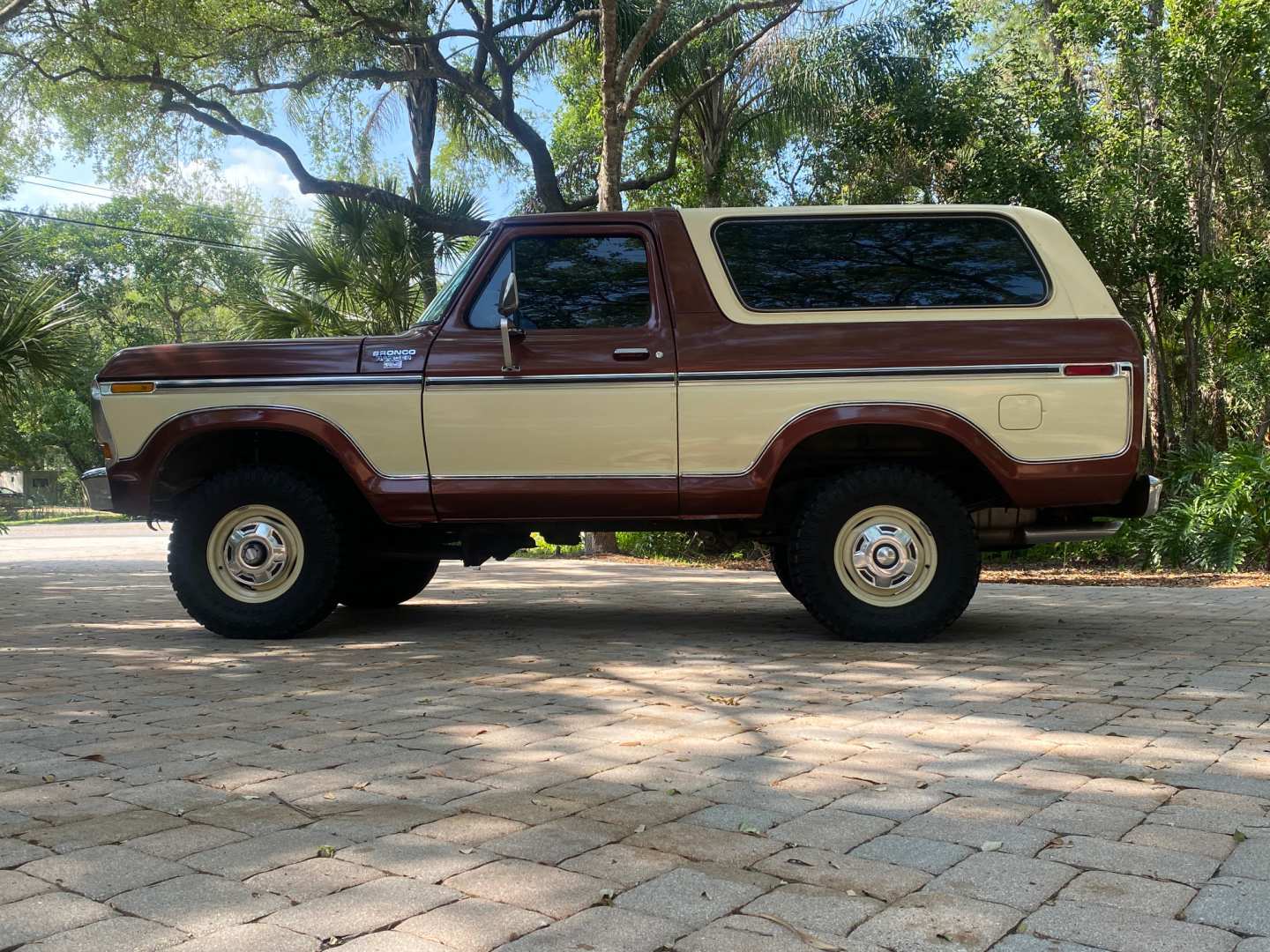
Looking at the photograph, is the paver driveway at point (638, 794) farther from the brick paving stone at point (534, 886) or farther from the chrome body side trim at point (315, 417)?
the chrome body side trim at point (315, 417)

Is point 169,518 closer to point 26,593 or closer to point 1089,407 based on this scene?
point 26,593

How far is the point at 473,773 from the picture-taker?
3420mm

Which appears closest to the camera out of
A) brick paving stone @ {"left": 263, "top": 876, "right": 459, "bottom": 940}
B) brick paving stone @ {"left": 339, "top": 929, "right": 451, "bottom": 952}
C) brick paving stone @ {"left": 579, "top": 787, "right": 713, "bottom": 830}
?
brick paving stone @ {"left": 339, "top": 929, "right": 451, "bottom": 952}

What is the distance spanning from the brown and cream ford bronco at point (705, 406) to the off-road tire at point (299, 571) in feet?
0.05

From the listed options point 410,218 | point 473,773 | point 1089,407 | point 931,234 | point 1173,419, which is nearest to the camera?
point 473,773

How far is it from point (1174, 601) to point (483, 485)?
552cm

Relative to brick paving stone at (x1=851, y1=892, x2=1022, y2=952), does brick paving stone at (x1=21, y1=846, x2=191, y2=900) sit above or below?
above

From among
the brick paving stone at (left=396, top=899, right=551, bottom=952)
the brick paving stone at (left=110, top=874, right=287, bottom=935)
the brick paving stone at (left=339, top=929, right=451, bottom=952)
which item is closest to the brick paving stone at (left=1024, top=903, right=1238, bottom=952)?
the brick paving stone at (left=396, top=899, right=551, bottom=952)

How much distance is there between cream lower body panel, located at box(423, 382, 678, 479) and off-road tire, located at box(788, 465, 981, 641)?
0.82 metres

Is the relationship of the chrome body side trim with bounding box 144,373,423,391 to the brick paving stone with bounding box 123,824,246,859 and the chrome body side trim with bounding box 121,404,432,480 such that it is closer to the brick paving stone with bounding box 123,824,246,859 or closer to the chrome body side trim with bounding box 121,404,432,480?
the chrome body side trim with bounding box 121,404,432,480

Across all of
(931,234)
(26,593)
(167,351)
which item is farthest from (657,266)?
(26,593)

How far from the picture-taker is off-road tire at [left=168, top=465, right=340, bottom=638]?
604 centimetres

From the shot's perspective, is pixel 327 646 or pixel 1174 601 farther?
pixel 1174 601

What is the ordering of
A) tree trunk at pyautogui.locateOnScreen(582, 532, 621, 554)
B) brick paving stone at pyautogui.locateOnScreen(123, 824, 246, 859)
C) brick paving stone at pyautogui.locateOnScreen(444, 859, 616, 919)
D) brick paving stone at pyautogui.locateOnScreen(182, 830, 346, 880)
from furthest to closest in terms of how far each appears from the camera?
tree trunk at pyautogui.locateOnScreen(582, 532, 621, 554), brick paving stone at pyautogui.locateOnScreen(123, 824, 246, 859), brick paving stone at pyautogui.locateOnScreen(182, 830, 346, 880), brick paving stone at pyautogui.locateOnScreen(444, 859, 616, 919)
